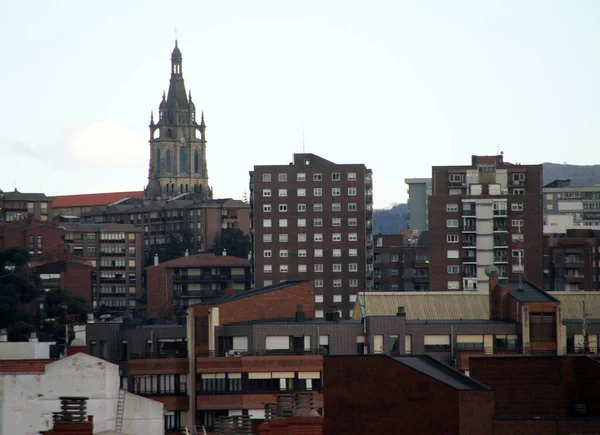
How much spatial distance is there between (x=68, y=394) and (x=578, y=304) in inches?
1784

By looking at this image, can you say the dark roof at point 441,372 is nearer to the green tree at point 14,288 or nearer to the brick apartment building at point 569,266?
the green tree at point 14,288

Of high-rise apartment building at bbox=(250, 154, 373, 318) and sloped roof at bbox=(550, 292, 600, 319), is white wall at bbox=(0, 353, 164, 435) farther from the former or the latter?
high-rise apartment building at bbox=(250, 154, 373, 318)

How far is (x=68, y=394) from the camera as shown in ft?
204

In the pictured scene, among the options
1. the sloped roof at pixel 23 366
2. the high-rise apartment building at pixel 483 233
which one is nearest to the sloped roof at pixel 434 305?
the sloped roof at pixel 23 366

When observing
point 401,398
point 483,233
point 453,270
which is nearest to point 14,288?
point 453,270

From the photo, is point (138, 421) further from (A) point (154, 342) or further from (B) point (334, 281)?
(B) point (334, 281)

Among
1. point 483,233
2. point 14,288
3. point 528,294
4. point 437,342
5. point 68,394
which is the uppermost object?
point 483,233

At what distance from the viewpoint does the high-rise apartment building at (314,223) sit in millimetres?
192375

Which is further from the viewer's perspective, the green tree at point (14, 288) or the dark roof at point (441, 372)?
the green tree at point (14, 288)

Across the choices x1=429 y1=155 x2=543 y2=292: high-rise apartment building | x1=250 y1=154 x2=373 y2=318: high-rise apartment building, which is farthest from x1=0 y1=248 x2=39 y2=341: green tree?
x1=429 y1=155 x2=543 y2=292: high-rise apartment building

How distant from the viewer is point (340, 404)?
55906 mm

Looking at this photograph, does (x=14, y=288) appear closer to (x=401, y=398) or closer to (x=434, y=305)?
(x=434, y=305)

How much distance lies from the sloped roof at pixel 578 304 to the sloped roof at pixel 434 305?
4.37 metres

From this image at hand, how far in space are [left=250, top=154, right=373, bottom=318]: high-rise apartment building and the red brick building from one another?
133 metres
